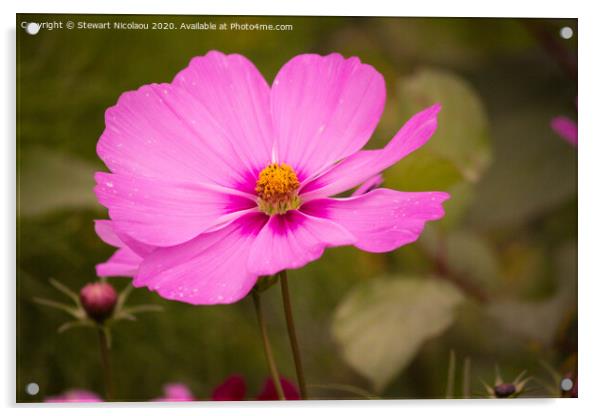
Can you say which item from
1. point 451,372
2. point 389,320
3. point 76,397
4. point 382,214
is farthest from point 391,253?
point 76,397

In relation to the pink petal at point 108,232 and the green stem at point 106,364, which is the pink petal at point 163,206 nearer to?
the pink petal at point 108,232

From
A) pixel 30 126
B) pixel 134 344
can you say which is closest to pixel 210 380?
pixel 134 344

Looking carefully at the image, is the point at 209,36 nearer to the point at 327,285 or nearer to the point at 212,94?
the point at 212,94

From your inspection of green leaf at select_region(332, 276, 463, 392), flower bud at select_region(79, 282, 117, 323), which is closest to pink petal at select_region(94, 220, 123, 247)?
flower bud at select_region(79, 282, 117, 323)

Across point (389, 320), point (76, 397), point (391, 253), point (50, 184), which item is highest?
point (50, 184)

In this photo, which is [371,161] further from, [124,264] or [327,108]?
[124,264]

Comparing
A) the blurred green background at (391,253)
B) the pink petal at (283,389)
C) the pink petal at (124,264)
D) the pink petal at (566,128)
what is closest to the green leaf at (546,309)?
the blurred green background at (391,253)
